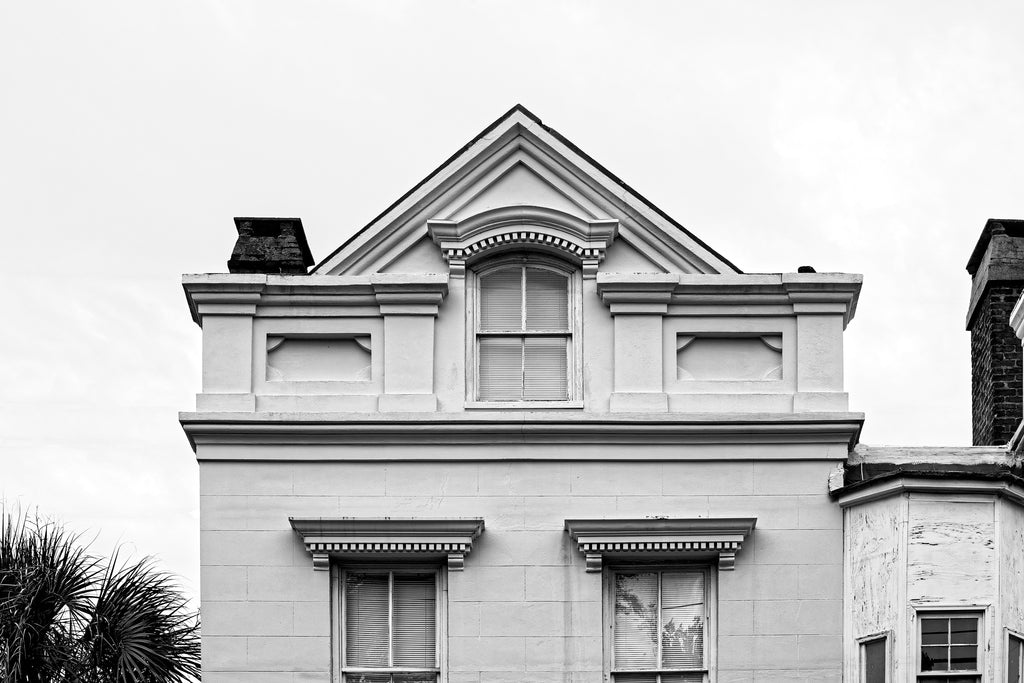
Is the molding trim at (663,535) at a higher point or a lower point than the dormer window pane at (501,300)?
lower

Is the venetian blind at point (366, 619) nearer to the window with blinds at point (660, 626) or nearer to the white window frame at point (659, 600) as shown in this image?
the white window frame at point (659, 600)

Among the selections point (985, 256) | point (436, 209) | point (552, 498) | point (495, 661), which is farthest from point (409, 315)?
point (985, 256)

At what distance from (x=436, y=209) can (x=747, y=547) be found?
5.02 meters

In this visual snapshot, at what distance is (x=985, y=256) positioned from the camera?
25719 mm

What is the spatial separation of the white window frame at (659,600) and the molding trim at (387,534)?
1.59 m

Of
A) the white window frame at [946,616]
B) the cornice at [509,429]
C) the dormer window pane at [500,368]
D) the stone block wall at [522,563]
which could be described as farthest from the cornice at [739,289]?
the white window frame at [946,616]

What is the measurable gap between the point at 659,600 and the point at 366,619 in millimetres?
3114

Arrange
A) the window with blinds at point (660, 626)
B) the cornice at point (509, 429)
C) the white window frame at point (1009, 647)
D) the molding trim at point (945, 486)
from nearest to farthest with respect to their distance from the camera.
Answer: the white window frame at point (1009, 647) < the molding trim at point (945, 486) < the window with blinds at point (660, 626) < the cornice at point (509, 429)

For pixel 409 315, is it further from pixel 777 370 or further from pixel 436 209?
pixel 777 370

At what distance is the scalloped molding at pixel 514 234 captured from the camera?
69.8 ft

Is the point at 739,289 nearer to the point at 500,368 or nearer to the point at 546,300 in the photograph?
the point at 546,300

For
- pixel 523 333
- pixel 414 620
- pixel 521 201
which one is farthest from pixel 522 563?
pixel 521 201

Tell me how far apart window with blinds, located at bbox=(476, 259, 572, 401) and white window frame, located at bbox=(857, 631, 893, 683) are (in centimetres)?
409

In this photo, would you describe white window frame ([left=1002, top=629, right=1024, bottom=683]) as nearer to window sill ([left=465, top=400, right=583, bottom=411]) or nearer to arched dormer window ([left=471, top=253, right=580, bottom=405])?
window sill ([left=465, top=400, right=583, bottom=411])
